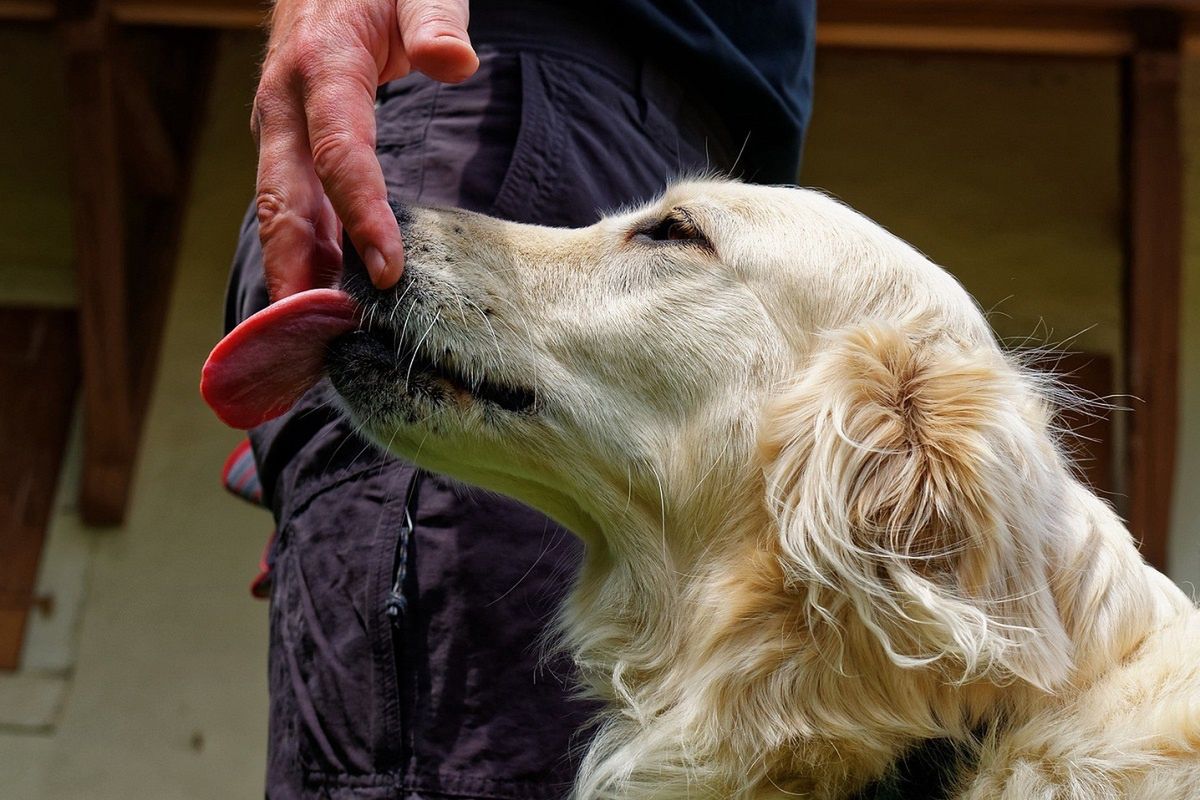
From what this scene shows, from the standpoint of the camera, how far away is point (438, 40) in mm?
1634

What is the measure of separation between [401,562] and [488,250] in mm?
480

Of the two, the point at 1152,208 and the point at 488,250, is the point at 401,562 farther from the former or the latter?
the point at 1152,208

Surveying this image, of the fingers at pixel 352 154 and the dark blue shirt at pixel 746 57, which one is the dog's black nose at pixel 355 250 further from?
the dark blue shirt at pixel 746 57

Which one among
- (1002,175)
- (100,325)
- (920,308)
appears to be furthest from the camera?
(1002,175)

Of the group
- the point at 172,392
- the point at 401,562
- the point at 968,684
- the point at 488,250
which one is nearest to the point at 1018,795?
the point at 968,684

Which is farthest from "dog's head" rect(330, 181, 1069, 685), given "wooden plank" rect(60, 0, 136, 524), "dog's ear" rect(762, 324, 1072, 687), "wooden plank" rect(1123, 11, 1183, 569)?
"wooden plank" rect(60, 0, 136, 524)

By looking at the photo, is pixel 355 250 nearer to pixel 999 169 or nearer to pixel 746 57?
pixel 746 57

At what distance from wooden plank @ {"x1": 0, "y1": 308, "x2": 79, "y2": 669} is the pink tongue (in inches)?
141

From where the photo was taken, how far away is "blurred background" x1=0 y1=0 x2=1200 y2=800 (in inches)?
178

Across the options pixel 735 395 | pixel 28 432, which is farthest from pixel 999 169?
pixel 28 432

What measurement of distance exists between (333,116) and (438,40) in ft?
0.56

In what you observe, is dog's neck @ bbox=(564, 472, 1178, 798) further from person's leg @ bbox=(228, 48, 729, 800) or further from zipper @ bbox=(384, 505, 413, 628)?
zipper @ bbox=(384, 505, 413, 628)

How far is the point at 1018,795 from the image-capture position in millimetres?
1490

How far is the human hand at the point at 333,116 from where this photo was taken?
1.62 metres
